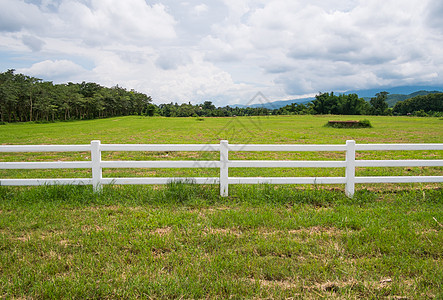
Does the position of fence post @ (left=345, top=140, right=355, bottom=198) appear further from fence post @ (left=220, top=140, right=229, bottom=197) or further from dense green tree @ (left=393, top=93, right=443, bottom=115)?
dense green tree @ (left=393, top=93, right=443, bottom=115)

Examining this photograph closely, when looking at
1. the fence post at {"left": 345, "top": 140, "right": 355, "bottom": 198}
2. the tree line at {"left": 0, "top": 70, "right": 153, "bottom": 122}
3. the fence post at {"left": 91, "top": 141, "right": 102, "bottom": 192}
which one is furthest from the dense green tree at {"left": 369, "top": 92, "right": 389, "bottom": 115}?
the fence post at {"left": 91, "top": 141, "right": 102, "bottom": 192}

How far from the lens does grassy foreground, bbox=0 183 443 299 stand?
3.62 m

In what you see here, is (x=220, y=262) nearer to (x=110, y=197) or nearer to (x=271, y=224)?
(x=271, y=224)

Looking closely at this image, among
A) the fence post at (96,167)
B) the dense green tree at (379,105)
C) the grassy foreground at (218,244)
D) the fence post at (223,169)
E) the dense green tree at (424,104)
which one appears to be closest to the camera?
the grassy foreground at (218,244)

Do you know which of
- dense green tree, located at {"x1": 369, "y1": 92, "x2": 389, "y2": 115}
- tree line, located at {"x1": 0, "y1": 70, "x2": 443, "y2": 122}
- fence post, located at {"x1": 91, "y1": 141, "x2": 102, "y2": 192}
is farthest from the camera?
dense green tree, located at {"x1": 369, "y1": 92, "x2": 389, "y2": 115}

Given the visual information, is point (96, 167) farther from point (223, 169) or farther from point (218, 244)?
point (218, 244)

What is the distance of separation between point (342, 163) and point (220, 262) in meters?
4.40

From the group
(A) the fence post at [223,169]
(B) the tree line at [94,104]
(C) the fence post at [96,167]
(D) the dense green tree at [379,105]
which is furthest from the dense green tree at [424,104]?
(C) the fence post at [96,167]

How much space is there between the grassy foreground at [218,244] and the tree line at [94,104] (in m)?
40.8

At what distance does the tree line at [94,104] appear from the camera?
72125 mm

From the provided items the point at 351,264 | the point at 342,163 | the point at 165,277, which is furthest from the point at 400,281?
the point at 342,163

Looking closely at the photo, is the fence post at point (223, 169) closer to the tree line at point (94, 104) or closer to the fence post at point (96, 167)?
the fence post at point (96, 167)

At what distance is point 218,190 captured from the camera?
7.29 m

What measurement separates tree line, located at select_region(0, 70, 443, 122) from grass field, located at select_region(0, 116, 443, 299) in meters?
40.7
